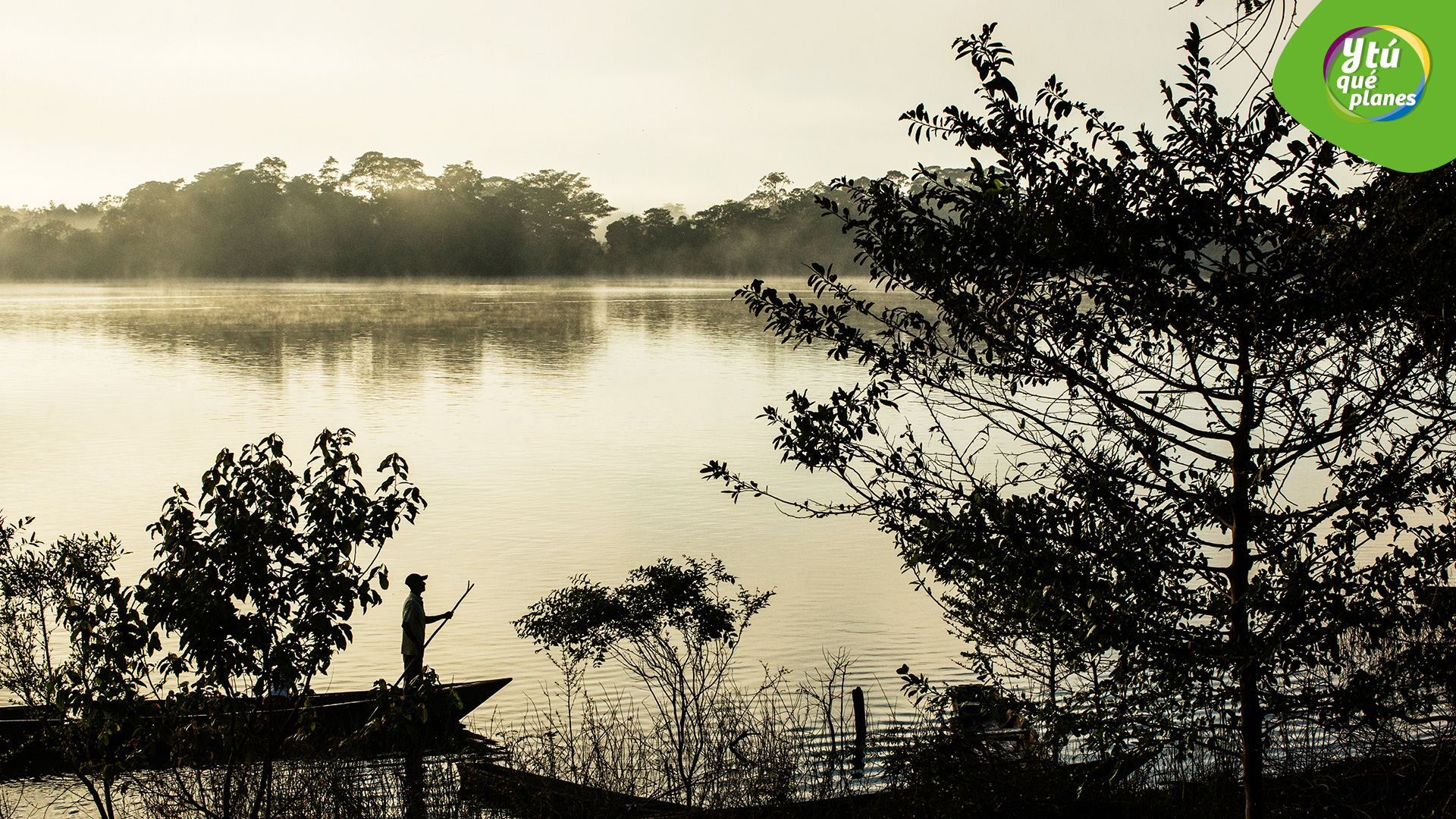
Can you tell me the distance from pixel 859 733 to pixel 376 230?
279 feet

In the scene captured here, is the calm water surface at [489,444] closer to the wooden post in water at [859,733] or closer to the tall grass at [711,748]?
the tall grass at [711,748]

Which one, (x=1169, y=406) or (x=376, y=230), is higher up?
(x=376, y=230)

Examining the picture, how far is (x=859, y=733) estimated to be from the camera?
10531 mm

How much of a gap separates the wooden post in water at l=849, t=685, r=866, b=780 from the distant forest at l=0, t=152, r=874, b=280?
72341mm

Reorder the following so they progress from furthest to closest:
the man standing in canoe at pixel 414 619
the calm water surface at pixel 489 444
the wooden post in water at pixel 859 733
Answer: the calm water surface at pixel 489 444 < the wooden post in water at pixel 859 733 < the man standing in canoe at pixel 414 619

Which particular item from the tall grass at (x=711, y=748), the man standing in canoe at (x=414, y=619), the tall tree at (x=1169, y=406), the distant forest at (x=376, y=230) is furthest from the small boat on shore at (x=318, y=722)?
the distant forest at (x=376, y=230)

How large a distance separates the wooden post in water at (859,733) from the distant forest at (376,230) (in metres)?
72.3

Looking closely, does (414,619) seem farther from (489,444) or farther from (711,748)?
(489,444)

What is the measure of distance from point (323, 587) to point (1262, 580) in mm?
4393

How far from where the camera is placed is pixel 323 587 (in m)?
5.46

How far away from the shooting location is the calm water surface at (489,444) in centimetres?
1712

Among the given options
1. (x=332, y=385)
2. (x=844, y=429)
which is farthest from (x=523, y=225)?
(x=844, y=429)

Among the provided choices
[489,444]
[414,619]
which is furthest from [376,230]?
[414,619]

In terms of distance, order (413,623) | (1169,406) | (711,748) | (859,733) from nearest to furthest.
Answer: (1169,406) → (413,623) → (711,748) → (859,733)
